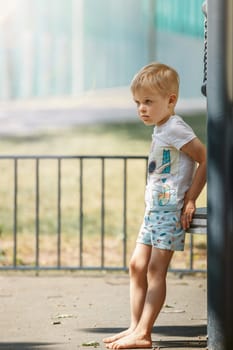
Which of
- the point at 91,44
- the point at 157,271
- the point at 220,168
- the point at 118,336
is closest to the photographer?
the point at 220,168

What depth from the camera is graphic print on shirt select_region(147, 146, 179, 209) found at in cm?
504

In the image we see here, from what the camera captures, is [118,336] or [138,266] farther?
[118,336]

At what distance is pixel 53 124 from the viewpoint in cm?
1526

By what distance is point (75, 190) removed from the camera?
44.2 ft

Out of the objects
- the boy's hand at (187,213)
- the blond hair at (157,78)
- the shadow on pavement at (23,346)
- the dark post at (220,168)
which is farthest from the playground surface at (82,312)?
the blond hair at (157,78)

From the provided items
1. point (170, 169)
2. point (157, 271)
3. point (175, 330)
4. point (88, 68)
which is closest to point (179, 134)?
point (170, 169)

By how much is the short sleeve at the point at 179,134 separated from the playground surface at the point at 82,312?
3.49 ft

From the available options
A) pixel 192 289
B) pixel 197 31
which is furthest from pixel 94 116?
pixel 192 289

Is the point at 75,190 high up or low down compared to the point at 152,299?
down

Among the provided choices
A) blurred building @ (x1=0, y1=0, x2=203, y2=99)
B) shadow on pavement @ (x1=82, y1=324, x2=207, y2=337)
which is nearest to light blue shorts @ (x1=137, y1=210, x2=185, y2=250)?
shadow on pavement @ (x1=82, y1=324, x2=207, y2=337)

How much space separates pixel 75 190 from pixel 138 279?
833cm

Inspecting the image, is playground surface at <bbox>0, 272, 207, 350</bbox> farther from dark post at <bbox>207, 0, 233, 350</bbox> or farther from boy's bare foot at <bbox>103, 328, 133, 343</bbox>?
dark post at <bbox>207, 0, 233, 350</bbox>

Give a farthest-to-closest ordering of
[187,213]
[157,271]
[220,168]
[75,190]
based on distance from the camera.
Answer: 1. [75,190]
2. [157,271]
3. [187,213]
4. [220,168]

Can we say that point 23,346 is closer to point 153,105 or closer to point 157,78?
point 153,105
